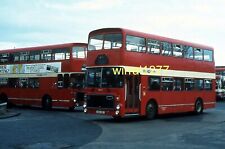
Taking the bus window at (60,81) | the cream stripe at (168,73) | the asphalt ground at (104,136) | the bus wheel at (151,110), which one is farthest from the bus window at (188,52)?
the bus window at (60,81)

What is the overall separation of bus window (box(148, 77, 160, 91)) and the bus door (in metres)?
0.95

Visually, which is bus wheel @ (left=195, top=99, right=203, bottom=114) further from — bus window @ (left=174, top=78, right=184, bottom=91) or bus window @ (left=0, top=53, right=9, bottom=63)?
bus window @ (left=0, top=53, right=9, bottom=63)

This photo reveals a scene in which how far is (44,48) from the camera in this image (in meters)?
28.1

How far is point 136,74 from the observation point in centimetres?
2031

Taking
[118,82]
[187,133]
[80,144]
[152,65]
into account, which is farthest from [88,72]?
[80,144]

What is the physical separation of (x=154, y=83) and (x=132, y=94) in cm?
200

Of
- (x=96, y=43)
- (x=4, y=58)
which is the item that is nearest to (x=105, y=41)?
(x=96, y=43)

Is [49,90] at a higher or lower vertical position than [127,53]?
lower

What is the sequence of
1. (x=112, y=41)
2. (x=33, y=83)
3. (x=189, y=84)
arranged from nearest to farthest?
(x=112, y=41), (x=189, y=84), (x=33, y=83)

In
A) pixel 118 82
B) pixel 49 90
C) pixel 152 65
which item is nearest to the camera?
pixel 118 82

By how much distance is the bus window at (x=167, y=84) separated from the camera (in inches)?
882

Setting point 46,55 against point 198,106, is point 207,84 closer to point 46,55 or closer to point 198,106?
point 198,106

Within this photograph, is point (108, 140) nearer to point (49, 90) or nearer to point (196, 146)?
point (196, 146)

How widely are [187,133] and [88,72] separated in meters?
6.61
